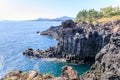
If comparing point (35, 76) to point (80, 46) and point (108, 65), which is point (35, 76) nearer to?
point (108, 65)

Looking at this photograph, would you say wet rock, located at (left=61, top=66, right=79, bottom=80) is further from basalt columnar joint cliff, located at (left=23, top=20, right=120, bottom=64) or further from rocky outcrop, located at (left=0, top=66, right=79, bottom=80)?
basalt columnar joint cliff, located at (left=23, top=20, right=120, bottom=64)

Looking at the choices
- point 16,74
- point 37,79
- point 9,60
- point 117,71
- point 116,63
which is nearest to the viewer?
point 37,79

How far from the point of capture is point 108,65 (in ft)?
217

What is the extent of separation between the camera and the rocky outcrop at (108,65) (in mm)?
58000

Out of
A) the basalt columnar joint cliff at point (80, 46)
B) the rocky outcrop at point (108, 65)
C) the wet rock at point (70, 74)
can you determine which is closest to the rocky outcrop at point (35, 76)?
the wet rock at point (70, 74)

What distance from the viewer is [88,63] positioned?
365ft

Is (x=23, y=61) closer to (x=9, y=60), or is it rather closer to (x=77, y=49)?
(x=9, y=60)

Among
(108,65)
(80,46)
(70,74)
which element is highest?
(70,74)

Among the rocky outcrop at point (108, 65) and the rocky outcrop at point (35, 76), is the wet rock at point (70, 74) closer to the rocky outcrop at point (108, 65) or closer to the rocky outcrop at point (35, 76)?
the rocky outcrop at point (35, 76)

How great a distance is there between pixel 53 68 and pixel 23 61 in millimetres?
19761

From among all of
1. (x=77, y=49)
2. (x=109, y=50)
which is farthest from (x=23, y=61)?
(x=109, y=50)

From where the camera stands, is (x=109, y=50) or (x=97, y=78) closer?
(x=97, y=78)

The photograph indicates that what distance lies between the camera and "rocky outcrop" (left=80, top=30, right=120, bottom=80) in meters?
58.0

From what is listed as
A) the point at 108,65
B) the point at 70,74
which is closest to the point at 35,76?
the point at 70,74
